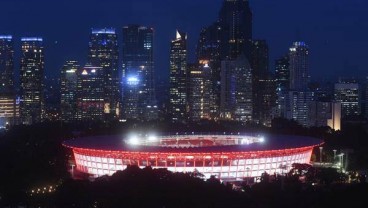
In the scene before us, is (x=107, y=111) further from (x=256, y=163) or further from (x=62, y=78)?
(x=256, y=163)

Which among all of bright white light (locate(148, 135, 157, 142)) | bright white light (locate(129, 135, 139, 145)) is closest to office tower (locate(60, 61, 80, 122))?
bright white light (locate(148, 135, 157, 142))

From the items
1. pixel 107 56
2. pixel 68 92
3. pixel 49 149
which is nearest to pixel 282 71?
pixel 107 56

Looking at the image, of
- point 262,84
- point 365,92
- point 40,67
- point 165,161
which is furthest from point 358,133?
point 40,67

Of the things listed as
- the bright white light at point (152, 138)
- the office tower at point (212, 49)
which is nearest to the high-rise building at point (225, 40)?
the office tower at point (212, 49)

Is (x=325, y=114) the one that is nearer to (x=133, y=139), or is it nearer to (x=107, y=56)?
(x=107, y=56)

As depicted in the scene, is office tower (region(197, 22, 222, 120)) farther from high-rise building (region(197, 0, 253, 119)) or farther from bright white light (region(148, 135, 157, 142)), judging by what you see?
bright white light (region(148, 135, 157, 142))

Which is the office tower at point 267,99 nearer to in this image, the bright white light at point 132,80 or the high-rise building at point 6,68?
the bright white light at point 132,80

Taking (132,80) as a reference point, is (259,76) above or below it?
above
